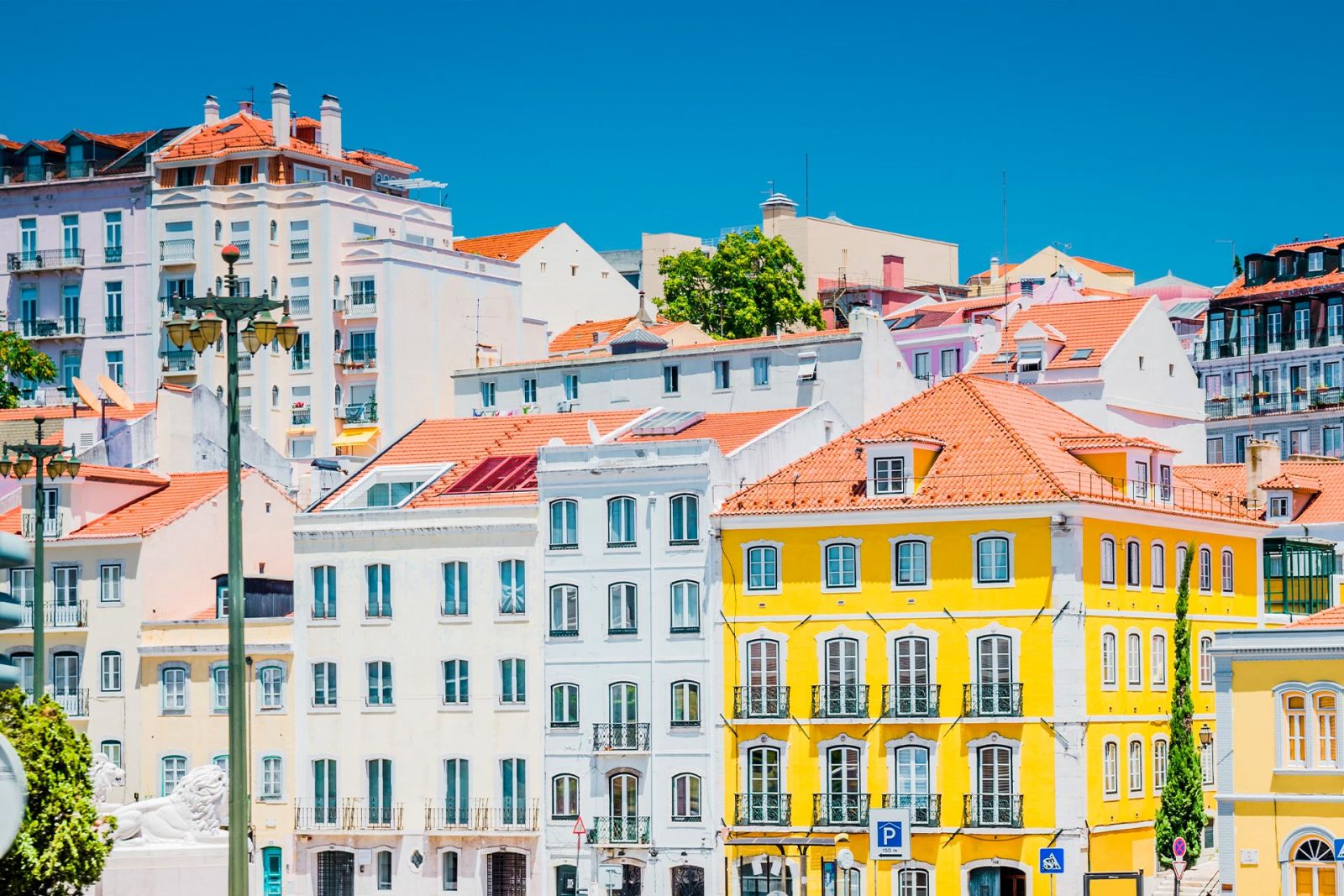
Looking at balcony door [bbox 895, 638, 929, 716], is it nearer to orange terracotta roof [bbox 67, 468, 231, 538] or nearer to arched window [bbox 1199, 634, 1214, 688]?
arched window [bbox 1199, 634, 1214, 688]

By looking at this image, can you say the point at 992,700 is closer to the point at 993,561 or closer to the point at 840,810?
the point at 993,561

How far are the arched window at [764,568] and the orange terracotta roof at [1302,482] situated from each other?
14363mm

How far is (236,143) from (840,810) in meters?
55.1

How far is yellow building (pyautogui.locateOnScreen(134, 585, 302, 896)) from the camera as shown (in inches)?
2803

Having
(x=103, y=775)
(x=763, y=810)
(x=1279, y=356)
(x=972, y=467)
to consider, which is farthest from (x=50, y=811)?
(x=1279, y=356)

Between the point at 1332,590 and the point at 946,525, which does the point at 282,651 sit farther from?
the point at 1332,590

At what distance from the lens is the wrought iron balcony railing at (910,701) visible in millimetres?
63062

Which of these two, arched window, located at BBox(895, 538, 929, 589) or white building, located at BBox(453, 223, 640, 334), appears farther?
white building, located at BBox(453, 223, 640, 334)

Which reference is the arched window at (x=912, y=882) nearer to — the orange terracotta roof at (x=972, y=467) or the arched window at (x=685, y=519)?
the orange terracotta roof at (x=972, y=467)

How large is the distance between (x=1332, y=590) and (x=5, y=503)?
133 ft

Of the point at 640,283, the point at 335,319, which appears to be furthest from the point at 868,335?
the point at 640,283

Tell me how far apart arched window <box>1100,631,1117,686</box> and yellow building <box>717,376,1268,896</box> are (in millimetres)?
70

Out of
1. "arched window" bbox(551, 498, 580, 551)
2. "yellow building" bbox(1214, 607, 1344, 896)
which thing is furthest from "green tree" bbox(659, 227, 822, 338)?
"yellow building" bbox(1214, 607, 1344, 896)

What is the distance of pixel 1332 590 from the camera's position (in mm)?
70688
